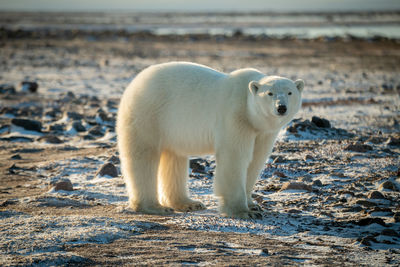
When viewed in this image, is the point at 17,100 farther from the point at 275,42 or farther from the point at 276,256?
the point at 275,42

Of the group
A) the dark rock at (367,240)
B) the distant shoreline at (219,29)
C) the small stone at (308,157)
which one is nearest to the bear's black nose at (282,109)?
the dark rock at (367,240)

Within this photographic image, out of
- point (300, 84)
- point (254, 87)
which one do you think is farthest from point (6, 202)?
point (300, 84)

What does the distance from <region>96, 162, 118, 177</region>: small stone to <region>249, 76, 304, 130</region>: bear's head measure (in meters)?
2.94

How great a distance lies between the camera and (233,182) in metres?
5.75

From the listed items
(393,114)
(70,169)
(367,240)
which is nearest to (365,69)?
(393,114)

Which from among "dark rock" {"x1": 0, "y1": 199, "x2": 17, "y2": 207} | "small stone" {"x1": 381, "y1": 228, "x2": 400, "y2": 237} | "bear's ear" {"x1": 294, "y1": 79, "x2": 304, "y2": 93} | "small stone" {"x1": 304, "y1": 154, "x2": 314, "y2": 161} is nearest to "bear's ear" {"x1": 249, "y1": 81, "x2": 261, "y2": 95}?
"bear's ear" {"x1": 294, "y1": 79, "x2": 304, "y2": 93}

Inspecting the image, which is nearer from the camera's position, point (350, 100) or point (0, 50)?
point (350, 100)

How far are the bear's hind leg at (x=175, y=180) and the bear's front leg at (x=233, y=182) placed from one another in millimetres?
657

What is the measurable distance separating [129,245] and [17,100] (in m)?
10.4

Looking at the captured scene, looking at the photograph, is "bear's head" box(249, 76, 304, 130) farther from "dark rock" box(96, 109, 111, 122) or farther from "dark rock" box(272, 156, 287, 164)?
"dark rock" box(96, 109, 111, 122)

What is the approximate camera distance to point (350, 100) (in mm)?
13758

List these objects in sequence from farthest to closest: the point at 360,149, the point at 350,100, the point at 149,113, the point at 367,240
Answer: the point at 350,100 → the point at 360,149 → the point at 149,113 → the point at 367,240

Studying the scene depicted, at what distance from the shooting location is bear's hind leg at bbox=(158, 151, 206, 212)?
21.1 feet

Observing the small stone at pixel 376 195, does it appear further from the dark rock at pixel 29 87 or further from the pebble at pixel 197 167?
the dark rock at pixel 29 87
